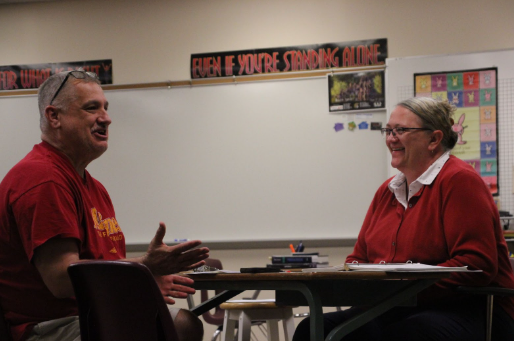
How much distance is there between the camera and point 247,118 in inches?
178

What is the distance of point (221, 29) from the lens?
4.67 m

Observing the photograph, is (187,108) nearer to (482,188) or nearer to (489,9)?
(489,9)

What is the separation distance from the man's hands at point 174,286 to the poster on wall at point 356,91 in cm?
300

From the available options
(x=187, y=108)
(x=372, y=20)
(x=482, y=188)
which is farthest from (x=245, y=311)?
(x=372, y=20)

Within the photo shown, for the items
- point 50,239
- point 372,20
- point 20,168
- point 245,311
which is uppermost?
point 372,20

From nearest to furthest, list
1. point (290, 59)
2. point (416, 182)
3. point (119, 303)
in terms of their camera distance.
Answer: point (119, 303), point (416, 182), point (290, 59)

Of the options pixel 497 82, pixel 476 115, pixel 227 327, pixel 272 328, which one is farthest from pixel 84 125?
pixel 497 82

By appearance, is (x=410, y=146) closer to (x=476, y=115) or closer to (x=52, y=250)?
(x=52, y=250)

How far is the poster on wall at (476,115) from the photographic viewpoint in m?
4.13

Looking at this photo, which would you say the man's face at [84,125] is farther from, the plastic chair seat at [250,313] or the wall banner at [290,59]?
the wall banner at [290,59]

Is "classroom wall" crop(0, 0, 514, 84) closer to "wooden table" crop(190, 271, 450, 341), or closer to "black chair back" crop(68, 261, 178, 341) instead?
"wooden table" crop(190, 271, 450, 341)

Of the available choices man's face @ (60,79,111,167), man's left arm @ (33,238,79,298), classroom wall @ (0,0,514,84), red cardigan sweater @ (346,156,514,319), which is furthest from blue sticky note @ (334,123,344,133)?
man's left arm @ (33,238,79,298)

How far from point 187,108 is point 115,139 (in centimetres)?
66

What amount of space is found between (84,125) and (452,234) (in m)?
1.30
